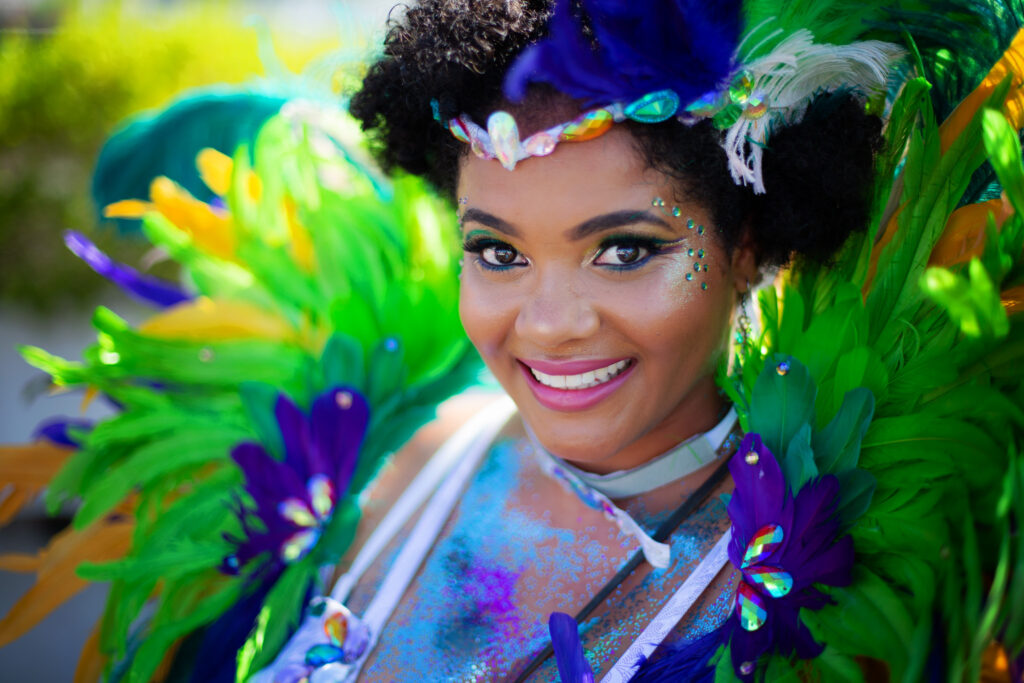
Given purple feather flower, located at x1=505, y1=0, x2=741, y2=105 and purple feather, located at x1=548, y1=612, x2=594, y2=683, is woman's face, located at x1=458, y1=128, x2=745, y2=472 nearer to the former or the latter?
purple feather flower, located at x1=505, y1=0, x2=741, y2=105

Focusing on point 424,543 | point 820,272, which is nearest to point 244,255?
point 424,543

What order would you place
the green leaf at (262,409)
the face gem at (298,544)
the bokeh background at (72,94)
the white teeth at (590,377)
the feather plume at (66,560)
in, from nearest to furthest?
1. the white teeth at (590,377)
2. the face gem at (298,544)
3. the green leaf at (262,409)
4. the feather plume at (66,560)
5. the bokeh background at (72,94)

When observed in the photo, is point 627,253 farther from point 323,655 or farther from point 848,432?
point 323,655

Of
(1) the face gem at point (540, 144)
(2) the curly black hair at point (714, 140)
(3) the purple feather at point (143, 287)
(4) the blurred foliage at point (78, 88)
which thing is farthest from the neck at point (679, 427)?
(4) the blurred foliage at point (78, 88)

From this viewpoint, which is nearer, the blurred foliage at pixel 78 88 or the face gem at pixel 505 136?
the face gem at pixel 505 136

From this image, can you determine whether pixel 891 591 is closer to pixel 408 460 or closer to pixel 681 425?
pixel 681 425

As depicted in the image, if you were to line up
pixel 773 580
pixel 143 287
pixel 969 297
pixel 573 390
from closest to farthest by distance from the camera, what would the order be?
1. pixel 969 297
2. pixel 773 580
3. pixel 573 390
4. pixel 143 287

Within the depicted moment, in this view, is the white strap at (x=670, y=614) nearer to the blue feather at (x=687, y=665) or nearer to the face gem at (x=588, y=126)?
the blue feather at (x=687, y=665)

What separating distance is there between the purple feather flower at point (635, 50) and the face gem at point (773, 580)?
0.65m

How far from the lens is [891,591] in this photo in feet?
4.02

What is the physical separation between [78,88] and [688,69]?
3.47 m

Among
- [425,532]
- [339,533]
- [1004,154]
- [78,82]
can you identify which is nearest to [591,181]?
[1004,154]

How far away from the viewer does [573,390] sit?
145cm

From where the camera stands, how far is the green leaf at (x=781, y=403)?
1.32 meters
